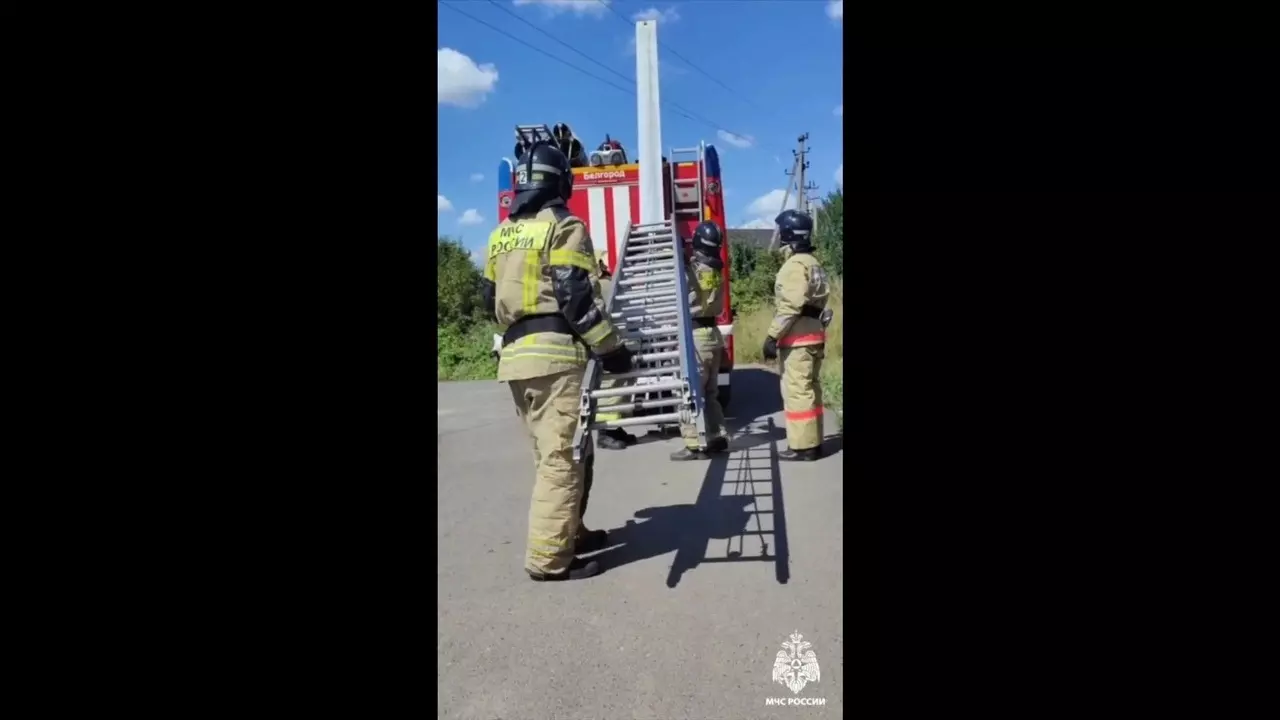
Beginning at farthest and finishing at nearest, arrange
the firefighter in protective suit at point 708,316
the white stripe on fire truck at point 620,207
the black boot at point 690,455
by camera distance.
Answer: the white stripe on fire truck at point 620,207
the firefighter in protective suit at point 708,316
the black boot at point 690,455

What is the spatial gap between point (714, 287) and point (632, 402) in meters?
2.51

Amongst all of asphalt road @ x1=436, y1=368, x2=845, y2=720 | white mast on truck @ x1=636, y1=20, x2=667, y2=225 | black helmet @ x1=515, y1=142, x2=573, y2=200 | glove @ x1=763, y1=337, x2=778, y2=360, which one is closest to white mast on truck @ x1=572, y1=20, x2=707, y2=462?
white mast on truck @ x1=636, y1=20, x2=667, y2=225

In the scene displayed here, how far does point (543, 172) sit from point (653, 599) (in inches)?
76.7

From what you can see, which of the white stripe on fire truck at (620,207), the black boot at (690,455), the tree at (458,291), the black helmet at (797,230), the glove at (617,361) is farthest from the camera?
the tree at (458,291)

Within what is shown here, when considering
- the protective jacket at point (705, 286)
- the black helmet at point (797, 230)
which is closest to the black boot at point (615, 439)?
the protective jacket at point (705, 286)

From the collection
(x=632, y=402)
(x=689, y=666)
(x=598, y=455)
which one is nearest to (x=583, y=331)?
(x=632, y=402)

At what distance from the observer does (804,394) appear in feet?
16.6

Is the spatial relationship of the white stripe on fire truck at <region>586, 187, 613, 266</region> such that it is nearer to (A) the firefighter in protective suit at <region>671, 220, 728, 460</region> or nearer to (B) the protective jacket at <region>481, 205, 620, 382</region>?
(A) the firefighter in protective suit at <region>671, 220, 728, 460</region>

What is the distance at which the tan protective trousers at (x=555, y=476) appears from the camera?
3.11 meters

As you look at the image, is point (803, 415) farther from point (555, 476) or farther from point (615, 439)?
point (555, 476)

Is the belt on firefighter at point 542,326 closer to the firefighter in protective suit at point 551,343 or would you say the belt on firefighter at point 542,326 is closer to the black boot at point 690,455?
the firefighter in protective suit at point 551,343

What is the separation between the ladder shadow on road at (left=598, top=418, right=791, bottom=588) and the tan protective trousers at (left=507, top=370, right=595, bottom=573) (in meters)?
0.35

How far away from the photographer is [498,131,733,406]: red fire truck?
6.34 m
